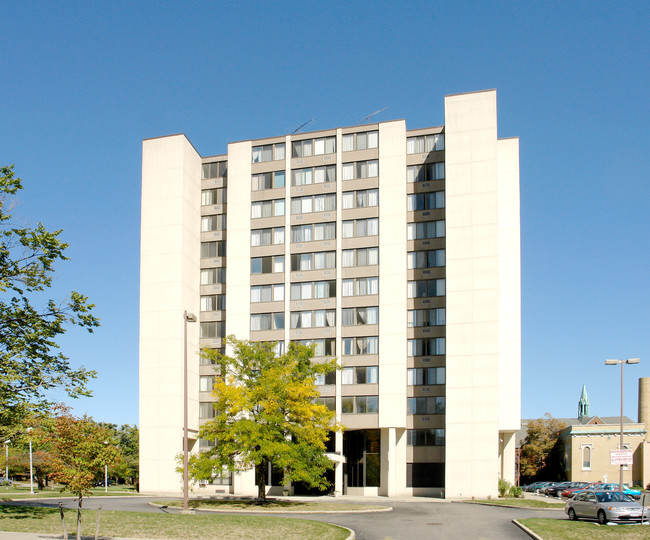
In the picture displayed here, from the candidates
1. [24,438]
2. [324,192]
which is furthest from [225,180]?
[24,438]

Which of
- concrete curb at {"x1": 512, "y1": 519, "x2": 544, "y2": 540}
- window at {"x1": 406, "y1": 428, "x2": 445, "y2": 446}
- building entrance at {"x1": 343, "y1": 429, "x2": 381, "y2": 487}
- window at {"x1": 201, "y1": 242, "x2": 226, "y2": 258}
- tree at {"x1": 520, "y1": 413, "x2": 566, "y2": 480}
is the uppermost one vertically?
window at {"x1": 201, "y1": 242, "x2": 226, "y2": 258}

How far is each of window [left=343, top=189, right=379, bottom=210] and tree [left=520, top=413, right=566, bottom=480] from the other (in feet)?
154

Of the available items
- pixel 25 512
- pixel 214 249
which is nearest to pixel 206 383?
pixel 214 249

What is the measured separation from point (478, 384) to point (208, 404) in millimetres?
24512

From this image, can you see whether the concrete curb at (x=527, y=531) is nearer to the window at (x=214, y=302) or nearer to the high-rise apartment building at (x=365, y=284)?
the high-rise apartment building at (x=365, y=284)

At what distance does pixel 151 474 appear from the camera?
58.5 meters

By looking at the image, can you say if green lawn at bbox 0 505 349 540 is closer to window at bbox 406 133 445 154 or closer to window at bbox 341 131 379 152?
window at bbox 341 131 379 152

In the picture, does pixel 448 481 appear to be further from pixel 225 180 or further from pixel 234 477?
pixel 225 180

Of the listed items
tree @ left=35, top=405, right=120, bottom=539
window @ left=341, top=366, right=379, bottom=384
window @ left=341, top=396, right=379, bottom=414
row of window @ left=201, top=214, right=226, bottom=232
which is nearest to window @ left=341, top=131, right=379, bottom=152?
row of window @ left=201, top=214, right=226, bottom=232

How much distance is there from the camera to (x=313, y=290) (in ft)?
201

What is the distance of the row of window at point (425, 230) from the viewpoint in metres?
59.5

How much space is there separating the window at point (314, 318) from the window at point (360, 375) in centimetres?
431

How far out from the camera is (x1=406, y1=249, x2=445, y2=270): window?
59.2 metres

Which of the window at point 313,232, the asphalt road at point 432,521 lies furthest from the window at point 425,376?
the asphalt road at point 432,521
